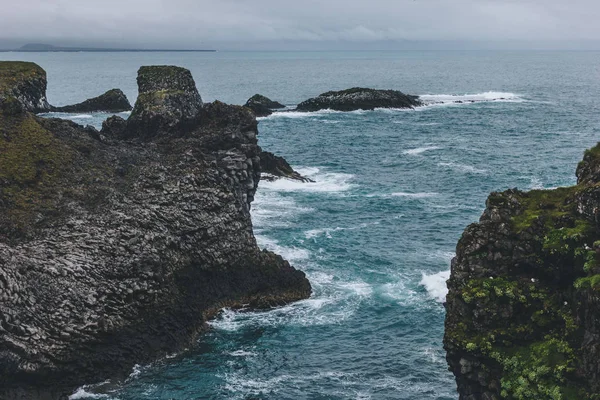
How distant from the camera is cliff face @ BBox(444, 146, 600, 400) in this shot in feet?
95.3

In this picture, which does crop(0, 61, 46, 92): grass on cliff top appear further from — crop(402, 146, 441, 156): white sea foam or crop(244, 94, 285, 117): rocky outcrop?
crop(244, 94, 285, 117): rocky outcrop

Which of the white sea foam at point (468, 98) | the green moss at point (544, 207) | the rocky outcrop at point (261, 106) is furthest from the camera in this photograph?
the white sea foam at point (468, 98)

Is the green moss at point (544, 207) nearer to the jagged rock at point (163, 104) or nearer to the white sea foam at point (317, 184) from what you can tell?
the jagged rock at point (163, 104)

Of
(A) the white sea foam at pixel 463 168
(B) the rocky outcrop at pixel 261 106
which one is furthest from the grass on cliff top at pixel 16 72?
(B) the rocky outcrop at pixel 261 106

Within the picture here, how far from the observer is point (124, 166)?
54.8 metres

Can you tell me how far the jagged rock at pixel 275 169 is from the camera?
296ft

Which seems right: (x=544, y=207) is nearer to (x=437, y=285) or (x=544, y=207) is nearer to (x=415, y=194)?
(x=437, y=285)

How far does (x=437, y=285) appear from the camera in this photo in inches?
2151

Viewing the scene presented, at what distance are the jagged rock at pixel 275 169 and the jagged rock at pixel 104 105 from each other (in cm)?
7369

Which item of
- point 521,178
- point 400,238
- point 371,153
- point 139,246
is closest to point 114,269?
point 139,246

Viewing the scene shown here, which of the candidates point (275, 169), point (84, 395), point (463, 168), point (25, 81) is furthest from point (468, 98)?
point (84, 395)

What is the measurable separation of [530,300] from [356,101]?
13443 centimetres

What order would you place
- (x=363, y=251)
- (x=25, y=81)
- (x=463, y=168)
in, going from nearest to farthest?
1. (x=363, y=251)
2. (x=25, y=81)
3. (x=463, y=168)

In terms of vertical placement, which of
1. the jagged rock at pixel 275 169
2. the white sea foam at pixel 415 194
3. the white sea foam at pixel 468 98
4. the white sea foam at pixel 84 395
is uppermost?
the white sea foam at pixel 468 98
